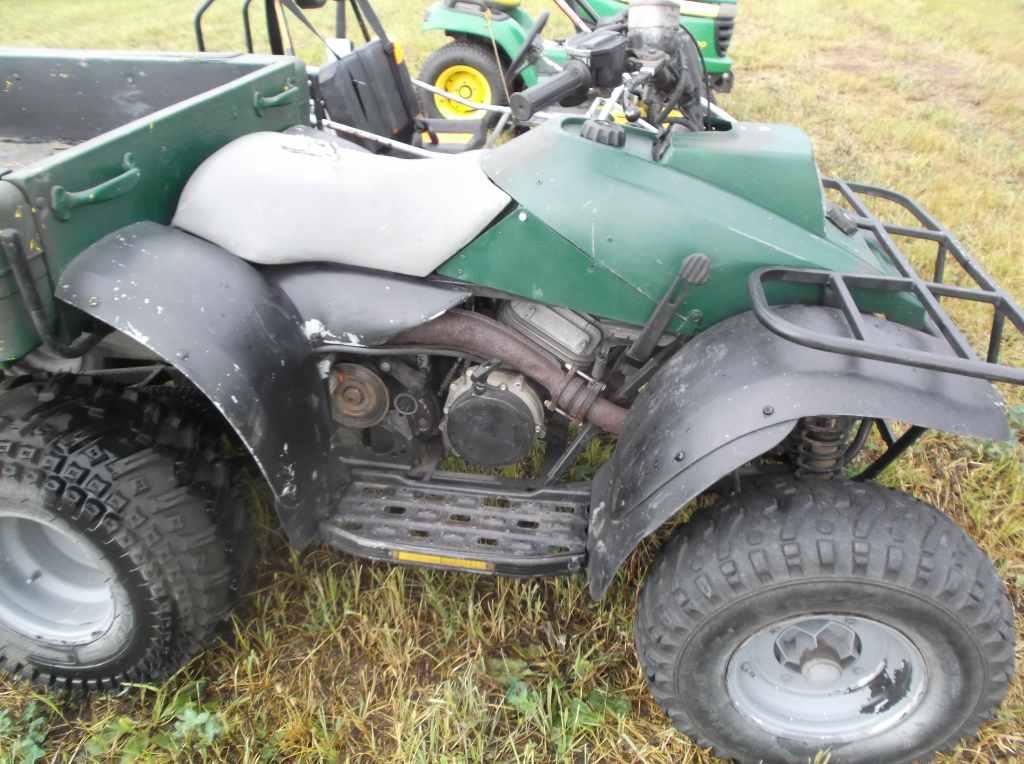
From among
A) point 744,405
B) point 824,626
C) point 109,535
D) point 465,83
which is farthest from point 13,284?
point 465,83

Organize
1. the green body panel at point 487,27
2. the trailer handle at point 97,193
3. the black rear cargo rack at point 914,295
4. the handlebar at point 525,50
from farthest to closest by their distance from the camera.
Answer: the green body panel at point 487,27
the handlebar at point 525,50
the trailer handle at point 97,193
the black rear cargo rack at point 914,295

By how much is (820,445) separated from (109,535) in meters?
1.70

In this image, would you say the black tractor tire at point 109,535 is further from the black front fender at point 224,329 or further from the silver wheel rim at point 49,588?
the black front fender at point 224,329

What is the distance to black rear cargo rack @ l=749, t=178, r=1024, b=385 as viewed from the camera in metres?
1.44

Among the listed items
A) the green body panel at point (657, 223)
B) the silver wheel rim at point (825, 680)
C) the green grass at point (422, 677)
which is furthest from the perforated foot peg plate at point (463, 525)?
the green body panel at point (657, 223)

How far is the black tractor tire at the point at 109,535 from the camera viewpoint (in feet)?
5.98

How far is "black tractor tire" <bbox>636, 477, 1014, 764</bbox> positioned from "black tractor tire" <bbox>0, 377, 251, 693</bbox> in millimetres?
1111

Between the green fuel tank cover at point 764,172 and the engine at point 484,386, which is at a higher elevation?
the green fuel tank cover at point 764,172

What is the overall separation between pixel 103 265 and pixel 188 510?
617 millimetres

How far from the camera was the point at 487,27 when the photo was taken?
558 cm

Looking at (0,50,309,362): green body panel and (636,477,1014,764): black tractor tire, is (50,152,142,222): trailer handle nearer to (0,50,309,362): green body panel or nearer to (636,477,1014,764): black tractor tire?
(0,50,309,362): green body panel

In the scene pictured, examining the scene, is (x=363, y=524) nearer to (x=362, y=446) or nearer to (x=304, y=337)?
(x=362, y=446)

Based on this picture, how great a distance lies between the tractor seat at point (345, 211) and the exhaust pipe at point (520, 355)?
0.54ft

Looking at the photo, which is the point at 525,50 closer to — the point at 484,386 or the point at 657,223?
the point at 657,223
